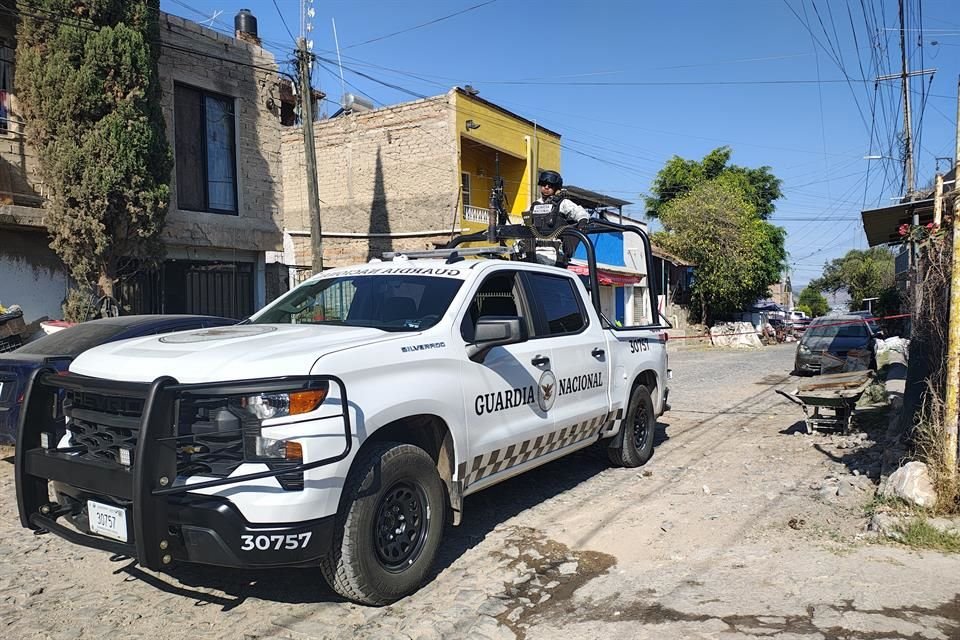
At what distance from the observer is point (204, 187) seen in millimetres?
13508

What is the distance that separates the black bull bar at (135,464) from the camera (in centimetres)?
310

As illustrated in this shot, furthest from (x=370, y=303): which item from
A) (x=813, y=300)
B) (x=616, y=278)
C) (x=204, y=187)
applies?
(x=813, y=300)

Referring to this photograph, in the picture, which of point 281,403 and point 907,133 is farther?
point 907,133

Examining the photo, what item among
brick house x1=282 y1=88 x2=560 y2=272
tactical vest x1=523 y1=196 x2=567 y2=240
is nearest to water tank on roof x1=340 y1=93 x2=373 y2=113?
brick house x1=282 y1=88 x2=560 y2=272

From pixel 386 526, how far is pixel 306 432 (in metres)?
0.86

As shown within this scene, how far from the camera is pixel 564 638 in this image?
3.50 meters

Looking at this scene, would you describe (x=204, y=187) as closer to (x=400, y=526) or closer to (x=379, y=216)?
(x=379, y=216)

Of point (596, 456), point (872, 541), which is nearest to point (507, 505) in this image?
point (596, 456)

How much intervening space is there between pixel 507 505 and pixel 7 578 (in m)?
3.40

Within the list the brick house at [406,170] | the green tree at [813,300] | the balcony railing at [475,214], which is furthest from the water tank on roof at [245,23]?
the green tree at [813,300]

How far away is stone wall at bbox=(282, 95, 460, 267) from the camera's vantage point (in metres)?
21.1

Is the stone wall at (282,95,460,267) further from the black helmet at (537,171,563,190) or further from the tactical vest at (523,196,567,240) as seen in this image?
the tactical vest at (523,196,567,240)

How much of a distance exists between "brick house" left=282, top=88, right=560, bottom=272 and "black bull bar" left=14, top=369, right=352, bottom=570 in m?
16.2

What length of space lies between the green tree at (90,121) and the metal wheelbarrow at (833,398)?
31.9 ft
